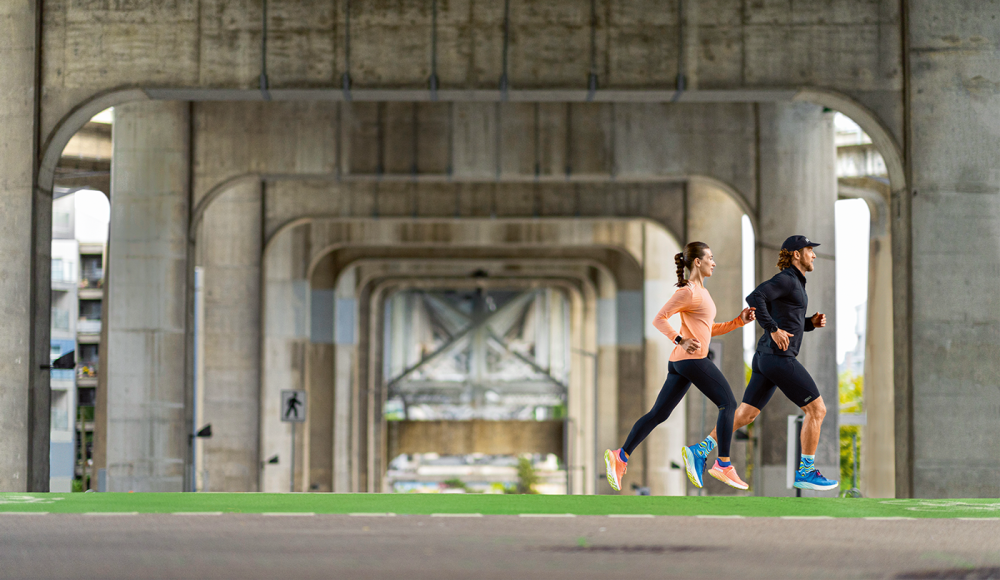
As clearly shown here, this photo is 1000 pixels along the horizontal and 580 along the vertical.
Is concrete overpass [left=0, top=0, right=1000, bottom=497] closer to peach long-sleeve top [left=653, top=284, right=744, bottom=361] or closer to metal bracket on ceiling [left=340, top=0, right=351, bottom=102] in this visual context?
metal bracket on ceiling [left=340, top=0, right=351, bottom=102]

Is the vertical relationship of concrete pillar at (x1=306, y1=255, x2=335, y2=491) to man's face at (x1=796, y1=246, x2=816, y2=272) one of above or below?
below

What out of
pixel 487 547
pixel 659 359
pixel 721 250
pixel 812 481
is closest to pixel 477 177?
pixel 721 250

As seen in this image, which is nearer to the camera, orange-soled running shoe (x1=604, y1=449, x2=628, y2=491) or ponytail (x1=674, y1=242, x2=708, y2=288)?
ponytail (x1=674, y1=242, x2=708, y2=288)

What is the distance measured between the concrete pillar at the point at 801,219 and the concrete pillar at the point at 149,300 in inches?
547

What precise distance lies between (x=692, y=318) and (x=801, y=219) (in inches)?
733

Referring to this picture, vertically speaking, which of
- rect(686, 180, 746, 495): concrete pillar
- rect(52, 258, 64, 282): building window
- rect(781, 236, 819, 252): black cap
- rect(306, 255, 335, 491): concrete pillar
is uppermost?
→ rect(52, 258, 64, 282): building window

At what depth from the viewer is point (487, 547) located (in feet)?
26.8

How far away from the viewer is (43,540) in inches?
335

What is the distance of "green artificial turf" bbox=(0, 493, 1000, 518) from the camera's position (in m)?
10.3

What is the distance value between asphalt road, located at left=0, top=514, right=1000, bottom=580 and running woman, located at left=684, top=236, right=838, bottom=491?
27.9 inches

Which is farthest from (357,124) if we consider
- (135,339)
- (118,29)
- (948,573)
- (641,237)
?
(948,573)

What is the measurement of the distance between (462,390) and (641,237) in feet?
189

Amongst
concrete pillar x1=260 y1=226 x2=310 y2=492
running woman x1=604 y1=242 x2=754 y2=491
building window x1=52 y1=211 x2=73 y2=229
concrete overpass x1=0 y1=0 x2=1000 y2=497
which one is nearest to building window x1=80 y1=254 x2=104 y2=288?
building window x1=52 y1=211 x2=73 y2=229

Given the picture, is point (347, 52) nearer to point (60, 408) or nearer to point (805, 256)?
point (805, 256)
